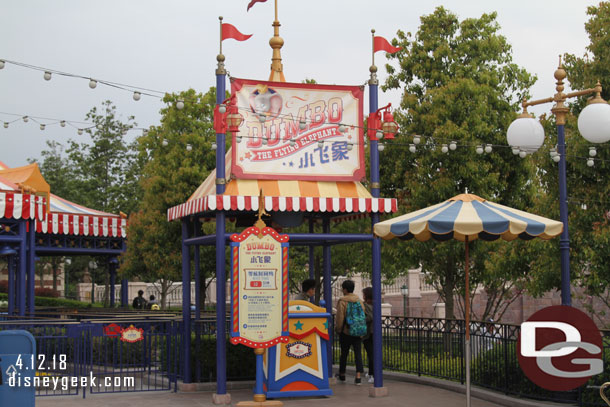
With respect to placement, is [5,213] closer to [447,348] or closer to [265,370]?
[265,370]

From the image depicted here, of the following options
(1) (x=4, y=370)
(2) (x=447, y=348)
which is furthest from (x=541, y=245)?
(1) (x=4, y=370)

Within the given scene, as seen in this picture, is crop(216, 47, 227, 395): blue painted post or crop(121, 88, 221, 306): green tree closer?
crop(216, 47, 227, 395): blue painted post

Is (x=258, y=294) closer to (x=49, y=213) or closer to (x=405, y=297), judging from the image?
(x=49, y=213)

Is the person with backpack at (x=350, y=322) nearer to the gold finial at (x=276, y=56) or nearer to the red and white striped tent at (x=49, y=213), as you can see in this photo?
the gold finial at (x=276, y=56)

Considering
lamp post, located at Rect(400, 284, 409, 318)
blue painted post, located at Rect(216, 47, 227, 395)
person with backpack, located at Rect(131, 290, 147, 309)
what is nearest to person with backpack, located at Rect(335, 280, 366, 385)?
blue painted post, located at Rect(216, 47, 227, 395)

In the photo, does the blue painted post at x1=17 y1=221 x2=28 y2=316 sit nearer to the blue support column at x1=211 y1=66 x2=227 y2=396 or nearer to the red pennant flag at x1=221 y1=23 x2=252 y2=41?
the blue support column at x1=211 y1=66 x2=227 y2=396

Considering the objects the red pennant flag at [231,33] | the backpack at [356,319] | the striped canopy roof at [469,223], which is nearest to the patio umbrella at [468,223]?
the striped canopy roof at [469,223]

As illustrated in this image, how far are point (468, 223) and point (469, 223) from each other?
0.01 metres

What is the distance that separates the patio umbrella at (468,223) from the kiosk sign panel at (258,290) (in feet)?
5.86

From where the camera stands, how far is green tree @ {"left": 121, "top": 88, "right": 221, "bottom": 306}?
29.5m

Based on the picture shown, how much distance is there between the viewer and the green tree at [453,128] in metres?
22.0

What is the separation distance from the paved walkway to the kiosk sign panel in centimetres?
125

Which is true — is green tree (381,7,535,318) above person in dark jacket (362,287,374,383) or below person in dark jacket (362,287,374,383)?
above

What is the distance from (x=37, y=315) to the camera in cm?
2212
